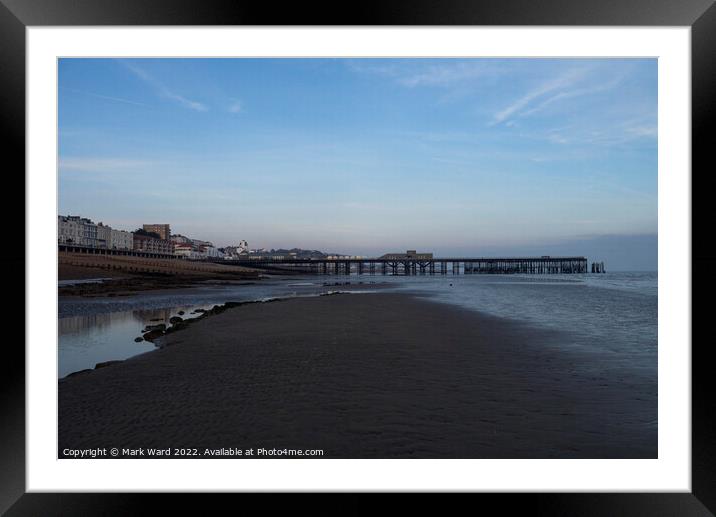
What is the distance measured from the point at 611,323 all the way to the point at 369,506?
930cm

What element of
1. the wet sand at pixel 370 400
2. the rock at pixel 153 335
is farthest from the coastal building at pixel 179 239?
the wet sand at pixel 370 400

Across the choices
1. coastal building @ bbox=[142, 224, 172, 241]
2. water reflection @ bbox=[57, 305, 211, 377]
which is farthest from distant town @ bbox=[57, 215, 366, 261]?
water reflection @ bbox=[57, 305, 211, 377]

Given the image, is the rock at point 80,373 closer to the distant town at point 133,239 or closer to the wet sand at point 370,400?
the wet sand at point 370,400

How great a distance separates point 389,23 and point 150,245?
174 feet

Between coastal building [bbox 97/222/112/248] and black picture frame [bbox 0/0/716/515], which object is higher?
coastal building [bbox 97/222/112/248]

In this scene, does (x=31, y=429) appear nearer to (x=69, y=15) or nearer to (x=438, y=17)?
(x=69, y=15)

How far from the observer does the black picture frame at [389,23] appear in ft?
8.24

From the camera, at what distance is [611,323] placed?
9.73 metres

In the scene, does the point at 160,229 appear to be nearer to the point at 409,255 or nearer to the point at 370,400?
the point at 409,255

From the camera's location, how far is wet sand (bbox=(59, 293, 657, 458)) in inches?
120

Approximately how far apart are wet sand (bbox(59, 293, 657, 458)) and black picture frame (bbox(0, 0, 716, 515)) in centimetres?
39

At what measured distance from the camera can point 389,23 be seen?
2.60 m

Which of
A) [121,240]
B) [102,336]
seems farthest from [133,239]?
[102,336]

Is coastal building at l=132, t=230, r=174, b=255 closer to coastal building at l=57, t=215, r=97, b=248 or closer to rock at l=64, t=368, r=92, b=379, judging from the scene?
coastal building at l=57, t=215, r=97, b=248
